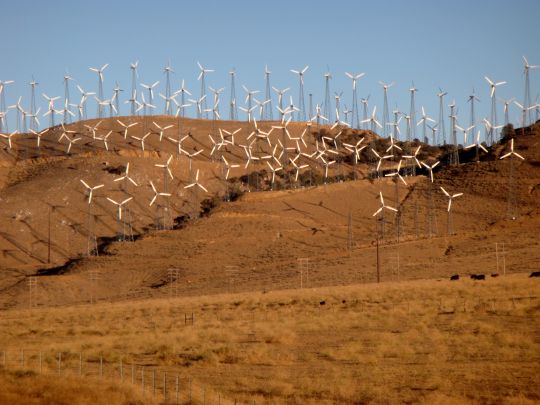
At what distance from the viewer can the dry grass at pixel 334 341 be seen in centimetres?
3659

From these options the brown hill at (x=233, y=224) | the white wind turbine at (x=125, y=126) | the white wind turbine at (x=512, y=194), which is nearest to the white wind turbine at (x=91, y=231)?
the brown hill at (x=233, y=224)

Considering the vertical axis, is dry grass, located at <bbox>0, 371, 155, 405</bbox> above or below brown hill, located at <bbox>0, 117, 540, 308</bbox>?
below

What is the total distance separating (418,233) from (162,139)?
69.8 metres

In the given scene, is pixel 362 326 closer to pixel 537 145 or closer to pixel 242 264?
pixel 242 264

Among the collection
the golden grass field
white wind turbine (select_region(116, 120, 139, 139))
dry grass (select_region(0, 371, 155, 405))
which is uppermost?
white wind turbine (select_region(116, 120, 139, 139))

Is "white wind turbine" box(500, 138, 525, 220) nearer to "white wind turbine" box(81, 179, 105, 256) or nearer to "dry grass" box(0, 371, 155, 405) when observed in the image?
"white wind turbine" box(81, 179, 105, 256)

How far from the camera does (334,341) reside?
49438 millimetres

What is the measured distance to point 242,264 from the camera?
108438 millimetres

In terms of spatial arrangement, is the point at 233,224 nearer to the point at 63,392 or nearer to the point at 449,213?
the point at 449,213

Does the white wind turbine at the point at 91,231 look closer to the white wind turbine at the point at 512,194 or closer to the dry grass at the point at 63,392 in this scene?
the white wind turbine at the point at 512,194

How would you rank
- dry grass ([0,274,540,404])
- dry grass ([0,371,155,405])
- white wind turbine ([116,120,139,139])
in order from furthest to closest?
white wind turbine ([116,120,139,139]) → dry grass ([0,274,540,404]) → dry grass ([0,371,155,405])

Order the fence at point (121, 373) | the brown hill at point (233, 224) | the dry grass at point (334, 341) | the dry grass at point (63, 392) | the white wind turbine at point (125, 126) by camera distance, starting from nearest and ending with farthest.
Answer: the dry grass at point (63, 392), the fence at point (121, 373), the dry grass at point (334, 341), the brown hill at point (233, 224), the white wind turbine at point (125, 126)

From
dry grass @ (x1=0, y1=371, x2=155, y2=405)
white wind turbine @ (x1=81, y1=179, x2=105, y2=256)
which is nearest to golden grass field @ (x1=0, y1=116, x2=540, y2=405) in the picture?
dry grass @ (x1=0, y1=371, x2=155, y2=405)

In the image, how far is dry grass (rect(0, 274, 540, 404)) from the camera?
36.6 metres
